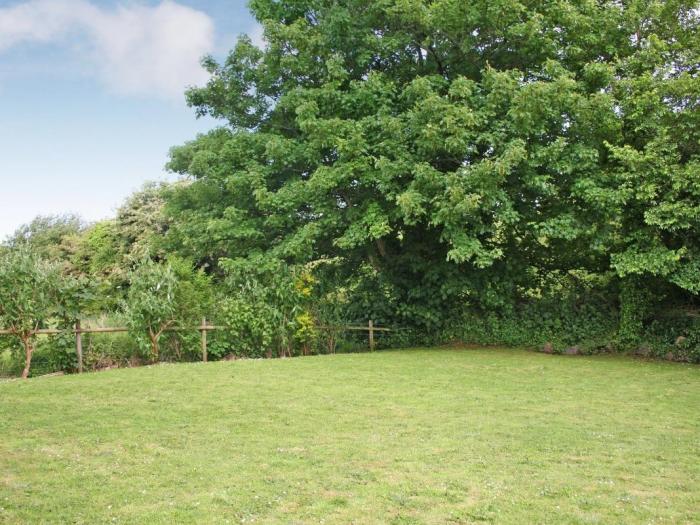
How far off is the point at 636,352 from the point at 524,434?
352 inches

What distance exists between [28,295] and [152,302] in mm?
2290

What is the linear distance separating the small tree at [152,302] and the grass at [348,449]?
5.60 feet

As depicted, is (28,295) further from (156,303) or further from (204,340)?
(204,340)

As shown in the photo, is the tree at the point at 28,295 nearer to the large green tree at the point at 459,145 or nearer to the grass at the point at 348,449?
the grass at the point at 348,449

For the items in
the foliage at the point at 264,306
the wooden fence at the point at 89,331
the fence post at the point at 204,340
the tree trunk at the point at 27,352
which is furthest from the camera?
the foliage at the point at 264,306

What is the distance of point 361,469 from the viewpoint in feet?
17.7

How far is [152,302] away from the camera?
1244 centimetres

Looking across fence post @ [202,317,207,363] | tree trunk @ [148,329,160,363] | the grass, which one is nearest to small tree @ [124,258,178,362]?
tree trunk @ [148,329,160,363]

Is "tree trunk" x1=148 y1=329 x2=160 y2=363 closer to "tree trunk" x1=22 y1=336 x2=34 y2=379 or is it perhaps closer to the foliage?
the foliage

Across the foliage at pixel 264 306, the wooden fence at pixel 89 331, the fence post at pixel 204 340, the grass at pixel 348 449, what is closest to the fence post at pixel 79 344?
the wooden fence at pixel 89 331

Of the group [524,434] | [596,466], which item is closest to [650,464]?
[596,466]

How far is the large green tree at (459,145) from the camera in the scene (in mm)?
12695

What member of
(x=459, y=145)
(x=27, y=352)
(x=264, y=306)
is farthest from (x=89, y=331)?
→ (x=459, y=145)

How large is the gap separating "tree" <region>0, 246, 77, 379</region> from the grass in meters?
1.53
